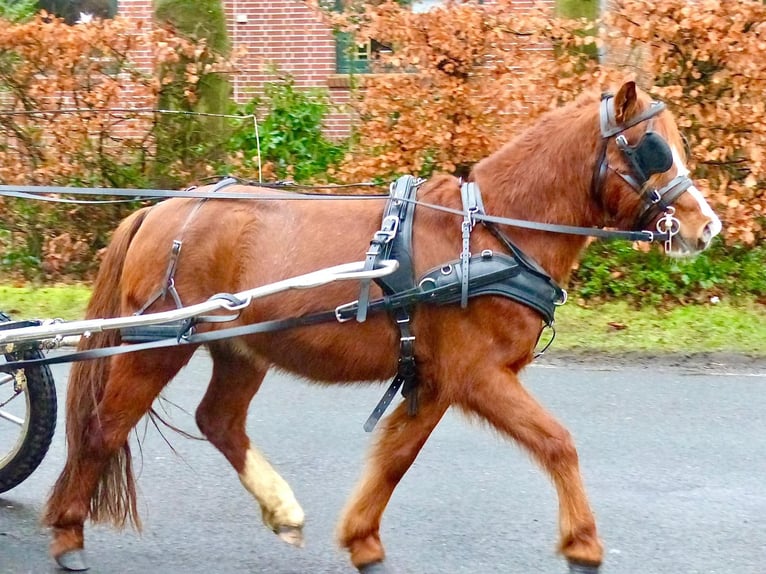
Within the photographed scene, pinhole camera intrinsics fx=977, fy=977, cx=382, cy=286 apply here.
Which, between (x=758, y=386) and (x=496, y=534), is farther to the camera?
(x=758, y=386)

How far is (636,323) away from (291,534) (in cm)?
495

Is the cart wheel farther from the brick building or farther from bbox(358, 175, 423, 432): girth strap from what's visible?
the brick building

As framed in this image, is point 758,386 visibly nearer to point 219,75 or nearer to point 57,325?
point 57,325

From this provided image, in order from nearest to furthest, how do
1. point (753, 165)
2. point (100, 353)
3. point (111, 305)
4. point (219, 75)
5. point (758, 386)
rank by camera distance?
1. point (100, 353)
2. point (111, 305)
3. point (758, 386)
4. point (753, 165)
5. point (219, 75)

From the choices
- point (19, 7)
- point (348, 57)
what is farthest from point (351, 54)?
point (19, 7)

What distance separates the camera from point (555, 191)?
3.79m

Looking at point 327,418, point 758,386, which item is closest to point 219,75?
point 327,418

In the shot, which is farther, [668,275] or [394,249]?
[668,275]

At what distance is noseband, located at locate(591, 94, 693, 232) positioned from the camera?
3602mm

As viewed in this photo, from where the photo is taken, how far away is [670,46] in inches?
346

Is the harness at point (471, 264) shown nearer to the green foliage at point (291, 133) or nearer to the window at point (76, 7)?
the green foliage at point (291, 133)

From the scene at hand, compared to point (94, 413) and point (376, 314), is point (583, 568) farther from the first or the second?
point (94, 413)

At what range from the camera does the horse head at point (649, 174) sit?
3.62 meters

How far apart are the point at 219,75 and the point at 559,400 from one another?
5.67 m
